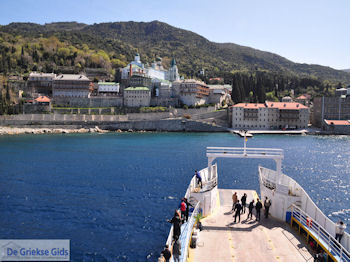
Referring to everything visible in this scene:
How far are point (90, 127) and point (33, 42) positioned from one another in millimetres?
93255

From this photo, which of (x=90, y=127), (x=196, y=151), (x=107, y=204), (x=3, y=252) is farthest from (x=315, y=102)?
(x=3, y=252)

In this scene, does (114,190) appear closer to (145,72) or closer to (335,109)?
(335,109)

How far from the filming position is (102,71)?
12800 centimetres

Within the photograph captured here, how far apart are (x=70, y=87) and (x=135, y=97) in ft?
77.0

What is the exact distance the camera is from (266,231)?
44.5ft

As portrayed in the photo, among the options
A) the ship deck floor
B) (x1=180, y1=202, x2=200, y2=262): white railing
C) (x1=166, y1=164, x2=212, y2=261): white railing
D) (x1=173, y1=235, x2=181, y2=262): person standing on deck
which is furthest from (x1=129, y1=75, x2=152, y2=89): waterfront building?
(x1=173, y1=235, x2=181, y2=262): person standing on deck

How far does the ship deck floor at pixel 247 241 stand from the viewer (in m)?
11.2

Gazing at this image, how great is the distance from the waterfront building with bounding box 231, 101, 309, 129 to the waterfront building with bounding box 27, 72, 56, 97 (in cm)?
6723

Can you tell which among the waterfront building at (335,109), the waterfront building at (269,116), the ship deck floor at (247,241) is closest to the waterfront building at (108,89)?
the waterfront building at (269,116)

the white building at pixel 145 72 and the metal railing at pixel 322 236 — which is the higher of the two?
the white building at pixel 145 72

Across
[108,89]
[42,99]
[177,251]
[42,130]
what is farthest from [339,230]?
[108,89]

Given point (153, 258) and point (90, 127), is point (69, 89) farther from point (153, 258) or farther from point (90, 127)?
point (153, 258)

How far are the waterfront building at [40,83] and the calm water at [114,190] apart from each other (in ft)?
→ 196

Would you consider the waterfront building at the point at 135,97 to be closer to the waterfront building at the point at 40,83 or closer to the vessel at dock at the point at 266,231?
the waterfront building at the point at 40,83
